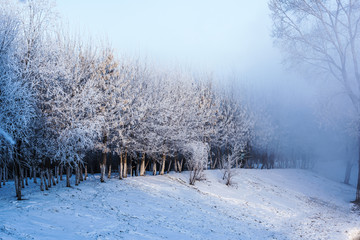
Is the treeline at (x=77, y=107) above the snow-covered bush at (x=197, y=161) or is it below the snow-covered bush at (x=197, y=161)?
above

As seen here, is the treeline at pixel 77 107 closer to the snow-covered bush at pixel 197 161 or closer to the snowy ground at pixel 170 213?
the snow-covered bush at pixel 197 161

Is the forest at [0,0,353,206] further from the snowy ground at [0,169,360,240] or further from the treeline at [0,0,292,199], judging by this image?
the snowy ground at [0,169,360,240]

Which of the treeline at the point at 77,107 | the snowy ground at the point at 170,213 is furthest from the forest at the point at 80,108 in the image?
the snowy ground at the point at 170,213

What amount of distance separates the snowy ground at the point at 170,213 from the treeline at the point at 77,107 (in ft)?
7.50

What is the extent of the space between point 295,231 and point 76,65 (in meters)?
17.2

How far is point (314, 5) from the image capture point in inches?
712

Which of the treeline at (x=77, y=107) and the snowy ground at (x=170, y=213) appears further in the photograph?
the treeline at (x=77, y=107)

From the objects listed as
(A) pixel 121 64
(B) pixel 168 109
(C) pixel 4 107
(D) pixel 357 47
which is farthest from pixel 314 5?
(C) pixel 4 107

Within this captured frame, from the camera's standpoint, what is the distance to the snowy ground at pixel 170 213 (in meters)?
9.26

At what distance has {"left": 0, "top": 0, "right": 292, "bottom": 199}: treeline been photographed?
1164cm

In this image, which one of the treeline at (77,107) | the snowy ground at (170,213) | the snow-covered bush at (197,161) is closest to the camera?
the snowy ground at (170,213)

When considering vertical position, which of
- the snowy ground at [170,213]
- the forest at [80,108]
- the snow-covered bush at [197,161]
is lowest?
the snowy ground at [170,213]

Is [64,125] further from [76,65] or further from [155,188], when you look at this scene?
[155,188]

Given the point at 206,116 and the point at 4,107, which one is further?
the point at 206,116
